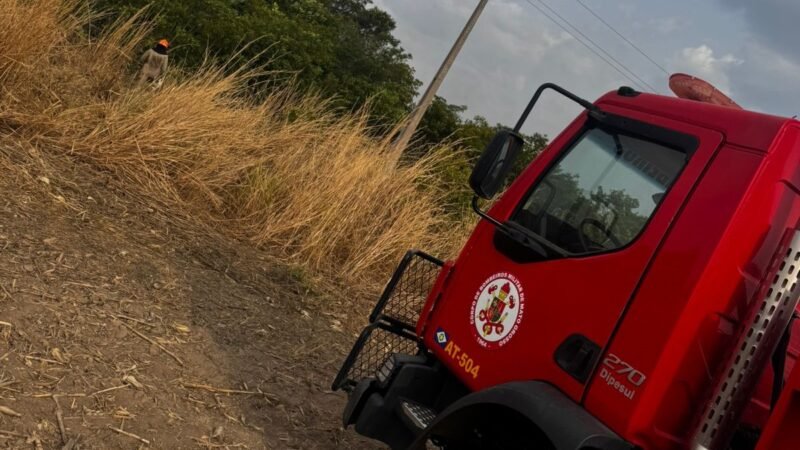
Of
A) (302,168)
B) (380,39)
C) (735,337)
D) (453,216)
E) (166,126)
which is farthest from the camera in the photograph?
(380,39)

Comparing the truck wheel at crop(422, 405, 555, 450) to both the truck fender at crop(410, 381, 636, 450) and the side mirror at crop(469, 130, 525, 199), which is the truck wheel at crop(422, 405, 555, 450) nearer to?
the truck fender at crop(410, 381, 636, 450)

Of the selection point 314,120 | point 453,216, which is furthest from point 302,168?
point 453,216

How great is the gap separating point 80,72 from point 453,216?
167 inches

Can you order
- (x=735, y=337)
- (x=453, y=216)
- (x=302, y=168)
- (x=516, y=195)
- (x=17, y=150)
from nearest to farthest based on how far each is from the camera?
(x=735, y=337)
(x=516, y=195)
(x=17, y=150)
(x=302, y=168)
(x=453, y=216)

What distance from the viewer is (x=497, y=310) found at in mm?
3148

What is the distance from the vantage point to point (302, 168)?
24.8 feet

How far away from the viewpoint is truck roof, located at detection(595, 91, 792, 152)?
104 inches

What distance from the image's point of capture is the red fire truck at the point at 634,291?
2494 mm

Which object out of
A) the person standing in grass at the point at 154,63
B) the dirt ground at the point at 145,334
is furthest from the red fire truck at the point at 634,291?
the person standing in grass at the point at 154,63

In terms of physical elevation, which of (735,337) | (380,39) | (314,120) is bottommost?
(735,337)

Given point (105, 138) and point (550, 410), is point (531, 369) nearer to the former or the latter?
point (550, 410)

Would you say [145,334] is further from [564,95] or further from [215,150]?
[215,150]

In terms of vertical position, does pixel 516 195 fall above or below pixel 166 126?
above

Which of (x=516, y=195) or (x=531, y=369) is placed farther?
(x=516, y=195)
